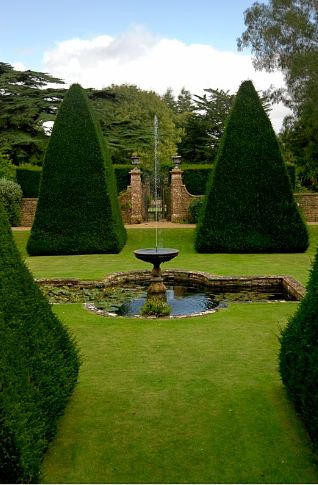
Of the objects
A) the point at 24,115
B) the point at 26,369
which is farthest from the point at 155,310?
the point at 24,115

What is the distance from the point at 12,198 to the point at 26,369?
2041cm

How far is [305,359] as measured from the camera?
4.54m

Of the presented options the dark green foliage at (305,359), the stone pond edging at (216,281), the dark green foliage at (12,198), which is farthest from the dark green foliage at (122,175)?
the dark green foliage at (305,359)

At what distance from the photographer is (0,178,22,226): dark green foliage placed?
76.3ft

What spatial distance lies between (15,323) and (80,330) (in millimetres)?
4306

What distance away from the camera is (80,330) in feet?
27.5

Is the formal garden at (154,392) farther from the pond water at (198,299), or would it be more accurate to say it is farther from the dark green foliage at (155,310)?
the pond water at (198,299)

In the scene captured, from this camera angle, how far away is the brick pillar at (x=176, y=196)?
2450 centimetres

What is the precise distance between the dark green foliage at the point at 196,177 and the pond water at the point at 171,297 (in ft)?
44.8

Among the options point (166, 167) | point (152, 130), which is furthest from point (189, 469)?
point (152, 130)

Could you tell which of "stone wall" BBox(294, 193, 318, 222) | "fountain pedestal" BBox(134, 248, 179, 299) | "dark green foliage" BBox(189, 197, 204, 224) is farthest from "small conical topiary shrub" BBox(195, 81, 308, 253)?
"stone wall" BBox(294, 193, 318, 222)

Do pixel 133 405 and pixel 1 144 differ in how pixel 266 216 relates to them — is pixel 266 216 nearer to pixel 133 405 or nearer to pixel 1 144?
pixel 133 405

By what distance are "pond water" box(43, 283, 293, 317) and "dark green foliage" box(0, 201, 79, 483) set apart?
5174 mm

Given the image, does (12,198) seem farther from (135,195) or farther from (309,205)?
(309,205)
